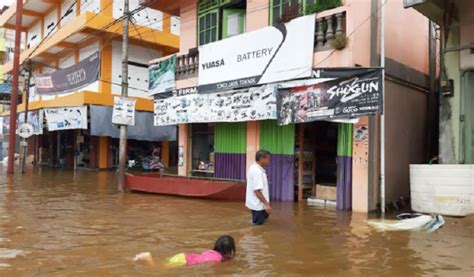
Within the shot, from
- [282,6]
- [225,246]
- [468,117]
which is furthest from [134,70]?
[225,246]

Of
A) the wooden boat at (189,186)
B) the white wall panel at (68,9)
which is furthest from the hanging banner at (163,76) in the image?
the white wall panel at (68,9)

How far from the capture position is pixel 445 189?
961cm

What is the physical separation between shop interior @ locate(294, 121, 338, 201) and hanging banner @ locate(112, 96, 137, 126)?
5.66 metres

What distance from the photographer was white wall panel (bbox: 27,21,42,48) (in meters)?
32.8

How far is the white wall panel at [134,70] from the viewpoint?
25.1m

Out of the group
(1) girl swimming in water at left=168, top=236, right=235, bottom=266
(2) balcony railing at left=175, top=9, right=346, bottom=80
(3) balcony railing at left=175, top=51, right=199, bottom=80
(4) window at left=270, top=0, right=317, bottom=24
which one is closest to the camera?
(1) girl swimming in water at left=168, top=236, right=235, bottom=266

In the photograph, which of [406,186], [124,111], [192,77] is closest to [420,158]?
[406,186]

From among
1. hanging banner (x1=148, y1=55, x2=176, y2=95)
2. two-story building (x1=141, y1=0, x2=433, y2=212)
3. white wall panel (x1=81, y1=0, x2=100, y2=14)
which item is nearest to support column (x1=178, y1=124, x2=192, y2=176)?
two-story building (x1=141, y1=0, x2=433, y2=212)

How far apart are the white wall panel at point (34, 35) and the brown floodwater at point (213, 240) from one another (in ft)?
77.0

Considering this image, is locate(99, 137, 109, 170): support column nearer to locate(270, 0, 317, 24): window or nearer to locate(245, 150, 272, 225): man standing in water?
locate(270, 0, 317, 24): window

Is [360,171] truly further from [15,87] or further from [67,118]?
[15,87]

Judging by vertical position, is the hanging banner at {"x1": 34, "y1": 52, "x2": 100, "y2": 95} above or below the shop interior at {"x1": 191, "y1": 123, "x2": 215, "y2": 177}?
above

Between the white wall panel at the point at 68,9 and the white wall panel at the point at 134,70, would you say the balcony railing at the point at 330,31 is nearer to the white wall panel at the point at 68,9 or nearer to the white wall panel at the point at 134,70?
the white wall panel at the point at 134,70

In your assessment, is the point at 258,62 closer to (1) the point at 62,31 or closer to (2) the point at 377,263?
(2) the point at 377,263
